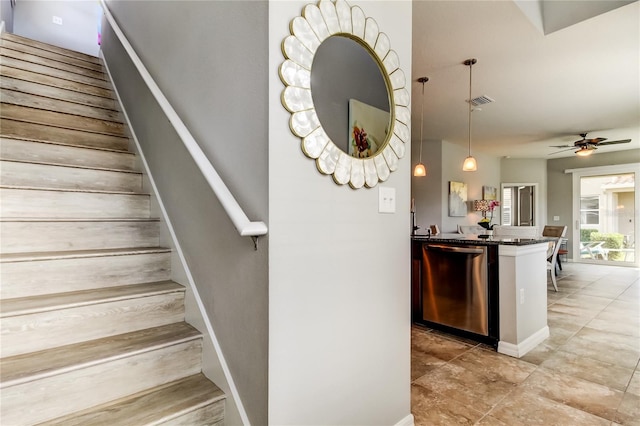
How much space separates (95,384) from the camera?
1343 millimetres

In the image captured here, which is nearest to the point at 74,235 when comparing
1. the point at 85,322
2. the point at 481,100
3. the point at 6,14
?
the point at 85,322

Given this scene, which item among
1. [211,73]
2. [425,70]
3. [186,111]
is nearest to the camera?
[211,73]

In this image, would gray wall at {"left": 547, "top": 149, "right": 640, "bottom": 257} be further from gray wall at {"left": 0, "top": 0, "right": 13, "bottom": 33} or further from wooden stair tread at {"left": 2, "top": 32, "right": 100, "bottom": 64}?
gray wall at {"left": 0, "top": 0, "right": 13, "bottom": 33}

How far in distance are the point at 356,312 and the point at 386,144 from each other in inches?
32.3

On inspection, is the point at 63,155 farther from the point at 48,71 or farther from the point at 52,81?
the point at 48,71

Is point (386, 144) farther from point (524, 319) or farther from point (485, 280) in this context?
point (524, 319)

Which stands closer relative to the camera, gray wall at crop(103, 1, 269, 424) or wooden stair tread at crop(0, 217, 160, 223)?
gray wall at crop(103, 1, 269, 424)

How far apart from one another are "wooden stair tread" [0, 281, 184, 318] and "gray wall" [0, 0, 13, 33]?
161 inches

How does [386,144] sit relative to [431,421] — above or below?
above

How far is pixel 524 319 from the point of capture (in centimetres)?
287

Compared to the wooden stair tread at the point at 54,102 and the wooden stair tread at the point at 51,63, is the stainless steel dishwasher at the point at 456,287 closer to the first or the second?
the wooden stair tread at the point at 54,102

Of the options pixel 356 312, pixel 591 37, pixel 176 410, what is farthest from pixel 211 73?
pixel 591 37

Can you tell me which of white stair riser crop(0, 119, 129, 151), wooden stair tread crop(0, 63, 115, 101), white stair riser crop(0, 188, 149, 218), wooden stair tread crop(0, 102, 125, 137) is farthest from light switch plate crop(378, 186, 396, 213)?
wooden stair tread crop(0, 63, 115, 101)

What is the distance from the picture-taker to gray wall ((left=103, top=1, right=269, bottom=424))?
126 centimetres
